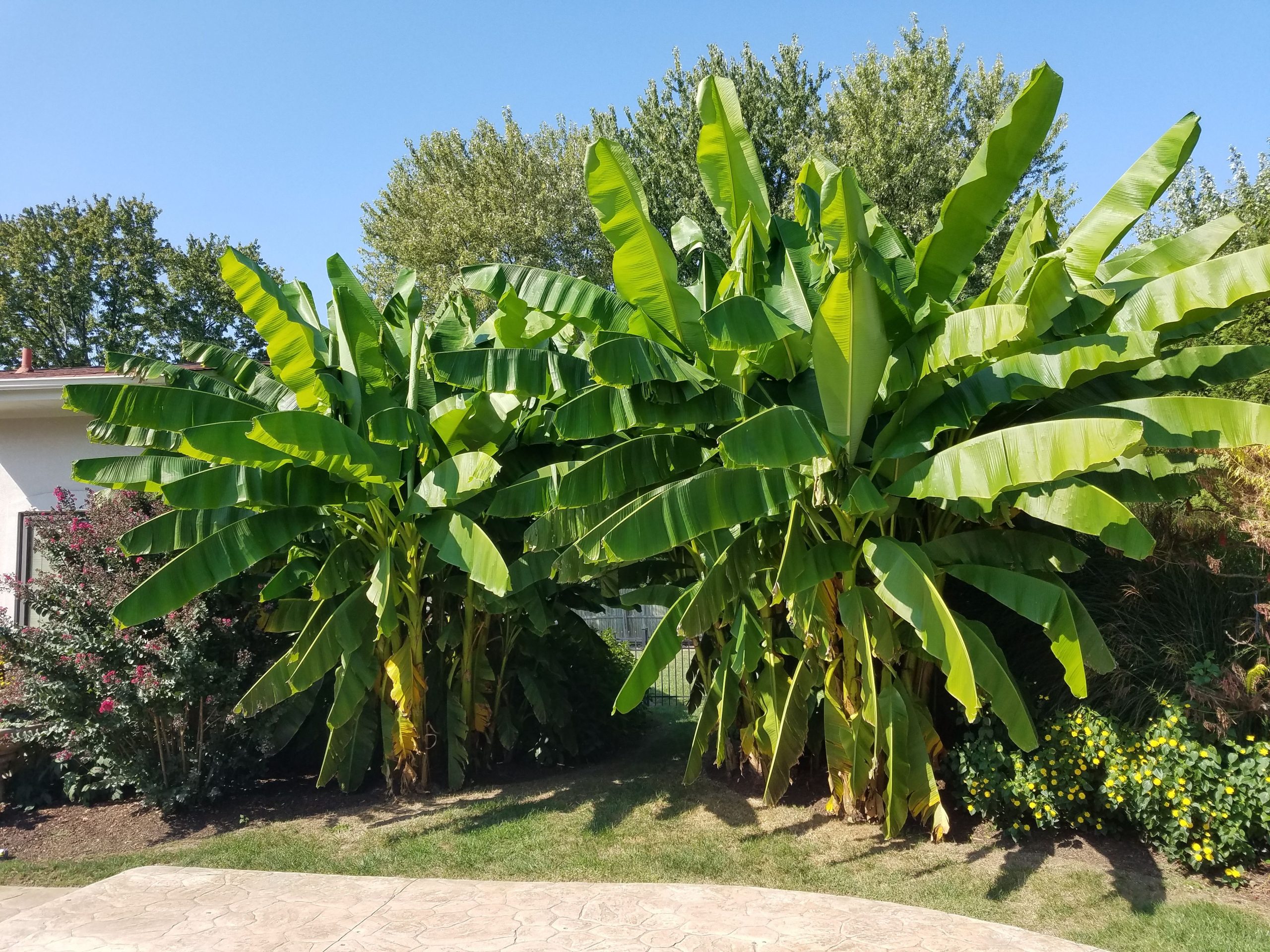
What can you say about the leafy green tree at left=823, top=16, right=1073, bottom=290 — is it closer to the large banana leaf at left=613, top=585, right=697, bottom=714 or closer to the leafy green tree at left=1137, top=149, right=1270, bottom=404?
the leafy green tree at left=1137, top=149, right=1270, bottom=404

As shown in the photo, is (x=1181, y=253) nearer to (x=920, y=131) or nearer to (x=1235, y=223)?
(x=1235, y=223)

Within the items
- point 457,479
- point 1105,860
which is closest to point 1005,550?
point 1105,860

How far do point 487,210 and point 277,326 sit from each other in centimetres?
2244

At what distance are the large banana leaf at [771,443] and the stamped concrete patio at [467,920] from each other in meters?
2.87

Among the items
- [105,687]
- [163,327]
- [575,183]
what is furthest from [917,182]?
[163,327]

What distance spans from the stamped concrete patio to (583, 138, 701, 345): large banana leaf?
409cm

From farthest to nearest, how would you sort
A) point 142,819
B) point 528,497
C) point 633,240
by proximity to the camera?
point 142,819 < point 528,497 < point 633,240

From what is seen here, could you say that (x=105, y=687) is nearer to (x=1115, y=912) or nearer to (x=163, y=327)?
(x=1115, y=912)

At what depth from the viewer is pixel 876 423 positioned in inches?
274

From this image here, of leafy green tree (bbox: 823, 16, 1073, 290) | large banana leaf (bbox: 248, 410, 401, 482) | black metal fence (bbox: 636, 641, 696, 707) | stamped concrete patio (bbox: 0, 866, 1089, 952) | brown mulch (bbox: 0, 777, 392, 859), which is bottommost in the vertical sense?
stamped concrete patio (bbox: 0, 866, 1089, 952)

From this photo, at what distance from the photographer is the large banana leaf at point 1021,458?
15.9ft

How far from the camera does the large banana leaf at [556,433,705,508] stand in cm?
658

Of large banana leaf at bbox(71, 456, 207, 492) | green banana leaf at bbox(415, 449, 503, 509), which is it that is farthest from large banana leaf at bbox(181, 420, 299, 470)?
green banana leaf at bbox(415, 449, 503, 509)

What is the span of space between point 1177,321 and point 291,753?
9.32 metres
